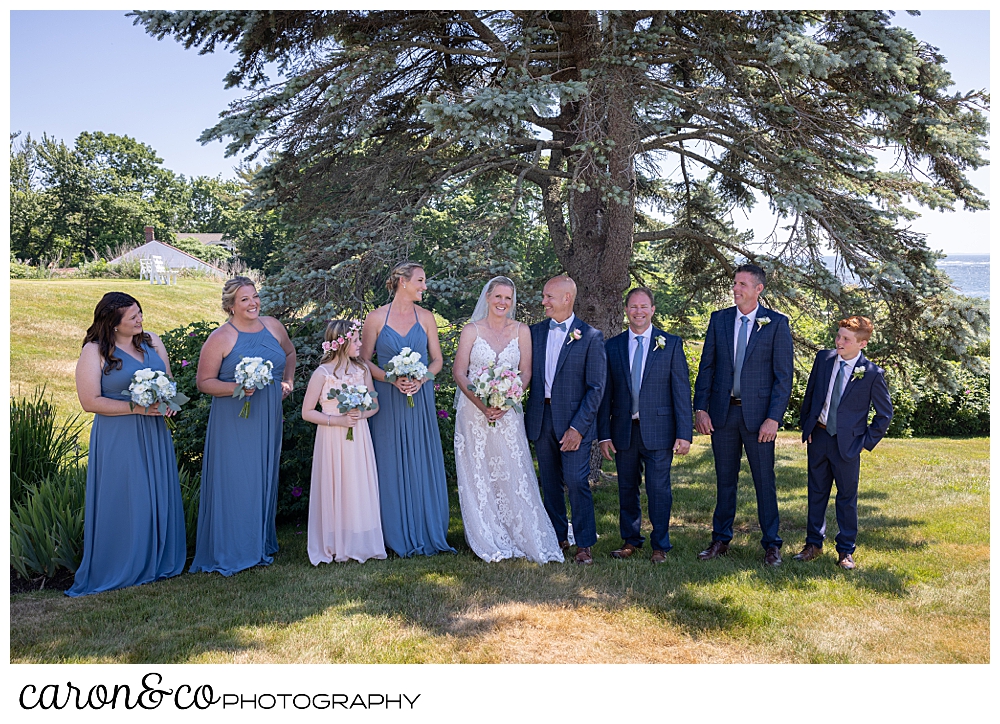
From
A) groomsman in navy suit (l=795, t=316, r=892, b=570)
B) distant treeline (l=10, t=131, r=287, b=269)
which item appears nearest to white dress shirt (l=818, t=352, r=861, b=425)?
groomsman in navy suit (l=795, t=316, r=892, b=570)

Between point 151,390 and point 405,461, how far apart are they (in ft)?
6.19

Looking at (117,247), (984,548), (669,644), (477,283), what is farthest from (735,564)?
(117,247)

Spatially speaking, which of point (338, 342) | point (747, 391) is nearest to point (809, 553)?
point (747, 391)

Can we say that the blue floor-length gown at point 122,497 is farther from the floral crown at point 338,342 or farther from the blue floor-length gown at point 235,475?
the floral crown at point 338,342

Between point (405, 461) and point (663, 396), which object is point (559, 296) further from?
point (405, 461)

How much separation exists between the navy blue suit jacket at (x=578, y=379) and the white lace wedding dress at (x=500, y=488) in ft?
0.99

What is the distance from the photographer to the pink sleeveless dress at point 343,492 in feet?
18.5

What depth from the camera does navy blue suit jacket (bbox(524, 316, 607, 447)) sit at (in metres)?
5.46

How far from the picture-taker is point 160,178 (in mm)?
53969

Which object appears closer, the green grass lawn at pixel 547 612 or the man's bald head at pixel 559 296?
the green grass lawn at pixel 547 612

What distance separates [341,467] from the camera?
5641 mm

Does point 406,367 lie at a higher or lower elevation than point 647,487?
higher

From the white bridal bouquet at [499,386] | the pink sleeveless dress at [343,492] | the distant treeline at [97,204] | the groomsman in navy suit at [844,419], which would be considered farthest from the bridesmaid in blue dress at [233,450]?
the distant treeline at [97,204]

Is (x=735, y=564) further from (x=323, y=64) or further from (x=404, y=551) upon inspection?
(x=323, y=64)
